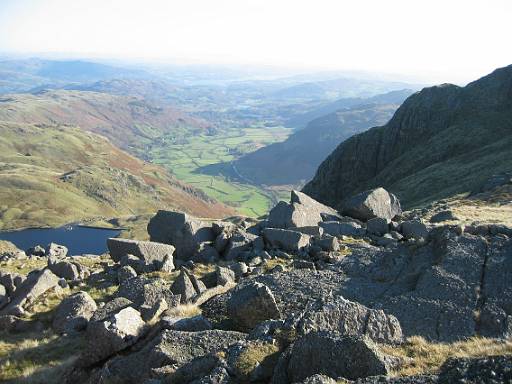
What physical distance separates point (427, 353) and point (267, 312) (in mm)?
6631

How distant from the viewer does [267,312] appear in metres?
17.9

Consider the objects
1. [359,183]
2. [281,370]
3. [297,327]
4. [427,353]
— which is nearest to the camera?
[281,370]

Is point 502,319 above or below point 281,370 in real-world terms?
below

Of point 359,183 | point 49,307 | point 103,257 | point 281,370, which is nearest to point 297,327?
point 281,370

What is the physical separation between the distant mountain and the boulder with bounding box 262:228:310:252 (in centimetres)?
3784

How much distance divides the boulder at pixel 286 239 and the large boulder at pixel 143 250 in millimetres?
7555

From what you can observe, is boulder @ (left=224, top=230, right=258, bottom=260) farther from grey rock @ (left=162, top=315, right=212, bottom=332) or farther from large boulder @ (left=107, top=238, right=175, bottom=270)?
grey rock @ (left=162, top=315, right=212, bottom=332)

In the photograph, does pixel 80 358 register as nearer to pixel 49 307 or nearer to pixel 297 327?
pixel 297 327

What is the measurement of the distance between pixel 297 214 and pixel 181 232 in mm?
10284

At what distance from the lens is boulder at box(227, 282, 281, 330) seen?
1767 centimetres

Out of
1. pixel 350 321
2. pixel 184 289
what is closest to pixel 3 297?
pixel 184 289

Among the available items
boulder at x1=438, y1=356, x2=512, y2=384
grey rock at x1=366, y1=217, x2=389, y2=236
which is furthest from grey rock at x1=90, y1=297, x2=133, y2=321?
grey rock at x1=366, y1=217, x2=389, y2=236

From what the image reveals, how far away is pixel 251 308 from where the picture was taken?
58.0ft

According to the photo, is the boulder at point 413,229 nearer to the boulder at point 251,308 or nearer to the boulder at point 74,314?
the boulder at point 251,308
